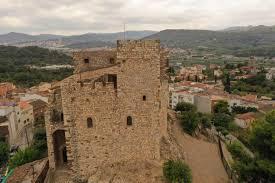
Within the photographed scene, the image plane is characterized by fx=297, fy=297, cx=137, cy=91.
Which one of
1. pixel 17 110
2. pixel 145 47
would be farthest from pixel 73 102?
pixel 17 110

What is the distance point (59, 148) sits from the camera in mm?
20094

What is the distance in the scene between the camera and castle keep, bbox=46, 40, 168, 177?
16484 millimetres

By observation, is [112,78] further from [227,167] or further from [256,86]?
[256,86]

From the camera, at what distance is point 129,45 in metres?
16.5

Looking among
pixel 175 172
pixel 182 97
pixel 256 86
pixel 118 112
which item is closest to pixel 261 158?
pixel 175 172

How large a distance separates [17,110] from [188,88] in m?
38.6

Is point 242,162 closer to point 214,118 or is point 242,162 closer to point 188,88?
point 214,118

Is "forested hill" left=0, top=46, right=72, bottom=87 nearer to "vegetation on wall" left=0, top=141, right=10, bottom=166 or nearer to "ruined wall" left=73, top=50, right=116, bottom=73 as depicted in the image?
"vegetation on wall" left=0, top=141, right=10, bottom=166

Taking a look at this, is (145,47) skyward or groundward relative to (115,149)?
skyward

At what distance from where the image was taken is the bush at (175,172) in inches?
656

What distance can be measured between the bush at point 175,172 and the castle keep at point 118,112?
0.75m

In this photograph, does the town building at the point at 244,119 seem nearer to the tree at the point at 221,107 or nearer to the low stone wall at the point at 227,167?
the tree at the point at 221,107

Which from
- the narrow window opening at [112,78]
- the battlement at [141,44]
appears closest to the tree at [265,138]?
the battlement at [141,44]

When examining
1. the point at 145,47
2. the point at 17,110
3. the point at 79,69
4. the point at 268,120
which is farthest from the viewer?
the point at 17,110
